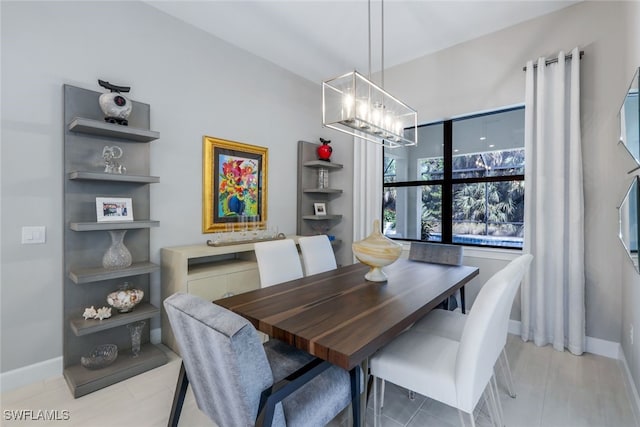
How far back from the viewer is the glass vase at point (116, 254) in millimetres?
2248

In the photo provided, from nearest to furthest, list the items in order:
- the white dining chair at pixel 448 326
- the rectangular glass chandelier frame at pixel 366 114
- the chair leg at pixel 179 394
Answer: the chair leg at pixel 179 394
the white dining chair at pixel 448 326
the rectangular glass chandelier frame at pixel 366 114

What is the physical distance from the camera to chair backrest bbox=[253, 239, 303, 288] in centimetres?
219

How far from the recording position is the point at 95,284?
2.33 m

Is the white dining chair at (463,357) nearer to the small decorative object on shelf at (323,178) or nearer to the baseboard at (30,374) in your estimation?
the baseboard at (30,374)

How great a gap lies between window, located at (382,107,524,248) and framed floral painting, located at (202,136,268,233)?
165cm

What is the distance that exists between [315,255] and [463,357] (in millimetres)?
1485

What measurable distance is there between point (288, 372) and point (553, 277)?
8.29 ft

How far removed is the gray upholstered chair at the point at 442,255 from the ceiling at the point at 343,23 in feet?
7.02

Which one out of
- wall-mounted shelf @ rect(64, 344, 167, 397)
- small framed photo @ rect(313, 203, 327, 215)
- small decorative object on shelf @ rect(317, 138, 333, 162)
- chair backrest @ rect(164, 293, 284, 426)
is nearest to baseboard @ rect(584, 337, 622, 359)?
chair backrest @ rect(164, 293, 284, 426)

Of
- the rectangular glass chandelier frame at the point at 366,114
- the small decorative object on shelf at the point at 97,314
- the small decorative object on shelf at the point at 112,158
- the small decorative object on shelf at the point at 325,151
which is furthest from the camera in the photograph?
the small decorative object on shelf at the point at 325,151

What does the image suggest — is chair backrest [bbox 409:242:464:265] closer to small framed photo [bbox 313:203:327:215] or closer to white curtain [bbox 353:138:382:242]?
white curtain [bbox 353:138:382:242]

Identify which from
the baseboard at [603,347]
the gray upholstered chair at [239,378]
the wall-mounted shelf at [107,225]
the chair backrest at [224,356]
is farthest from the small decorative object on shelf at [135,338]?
the baseboard at [603,347]

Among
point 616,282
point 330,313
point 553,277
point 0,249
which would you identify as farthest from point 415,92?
point 0,249

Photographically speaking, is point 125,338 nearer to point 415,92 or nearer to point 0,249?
point 0,249
